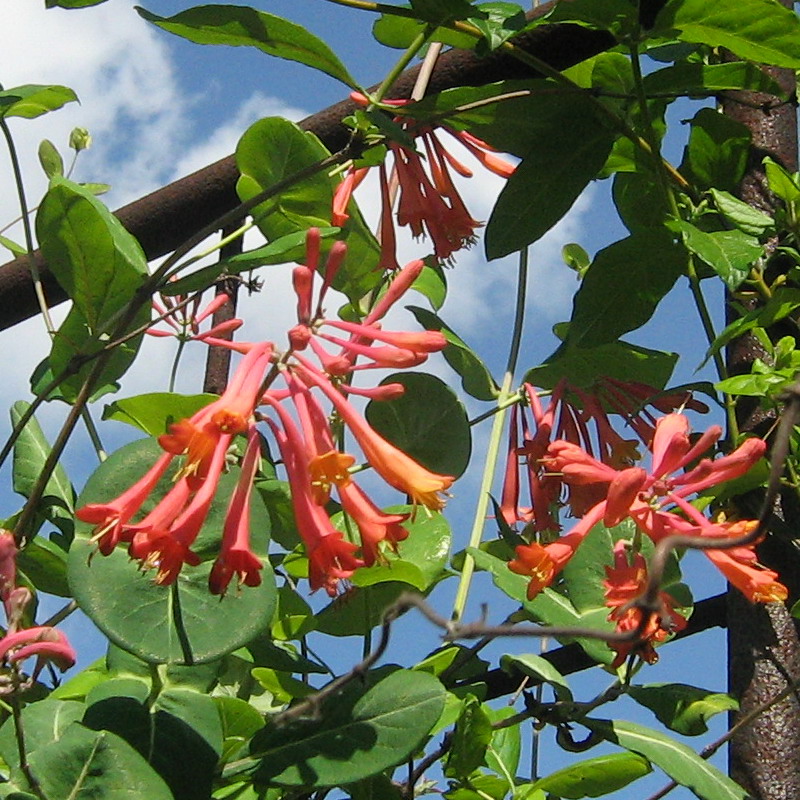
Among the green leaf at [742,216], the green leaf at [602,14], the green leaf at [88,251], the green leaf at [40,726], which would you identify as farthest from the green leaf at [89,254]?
the green leaf at [742,216]

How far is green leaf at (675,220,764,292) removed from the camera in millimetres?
798

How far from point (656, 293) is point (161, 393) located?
37 cm

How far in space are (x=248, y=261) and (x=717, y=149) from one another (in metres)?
0.45

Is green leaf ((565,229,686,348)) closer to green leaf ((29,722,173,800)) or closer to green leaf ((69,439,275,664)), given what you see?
green leaf ((69,439,275,664))

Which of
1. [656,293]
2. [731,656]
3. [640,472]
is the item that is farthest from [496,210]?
[731,656]

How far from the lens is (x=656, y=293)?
35.6 inches

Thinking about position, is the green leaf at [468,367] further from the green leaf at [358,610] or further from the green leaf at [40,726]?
the green leaf at [40,726]

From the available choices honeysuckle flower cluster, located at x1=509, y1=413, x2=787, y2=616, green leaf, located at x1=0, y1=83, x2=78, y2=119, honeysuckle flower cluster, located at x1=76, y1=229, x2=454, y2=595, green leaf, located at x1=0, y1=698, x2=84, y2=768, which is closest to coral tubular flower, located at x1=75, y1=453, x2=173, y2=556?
honeysuckle flower cluster, located at x1=76, y1=229, x2=454, y2=595

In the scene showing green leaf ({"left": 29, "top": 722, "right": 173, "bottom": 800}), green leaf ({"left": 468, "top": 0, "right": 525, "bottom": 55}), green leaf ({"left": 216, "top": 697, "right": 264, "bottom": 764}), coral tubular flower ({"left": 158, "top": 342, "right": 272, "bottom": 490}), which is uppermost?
green leaf ({"left": 468, "top": 0, "right": 525, "bottom": 55})

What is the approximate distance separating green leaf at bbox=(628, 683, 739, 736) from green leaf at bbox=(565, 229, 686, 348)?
25cm

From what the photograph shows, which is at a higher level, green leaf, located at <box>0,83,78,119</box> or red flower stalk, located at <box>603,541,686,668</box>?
green leaf, located at <box>0,83,78,119</box>

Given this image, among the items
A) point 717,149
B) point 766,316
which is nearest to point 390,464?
point 766,316

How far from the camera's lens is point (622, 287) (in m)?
0.90

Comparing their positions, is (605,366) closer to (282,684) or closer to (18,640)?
(282,684)
